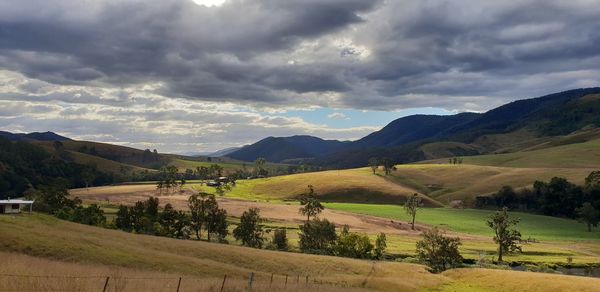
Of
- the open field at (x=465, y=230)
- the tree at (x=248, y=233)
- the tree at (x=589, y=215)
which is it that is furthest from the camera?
the tree at (x=589, y=215)

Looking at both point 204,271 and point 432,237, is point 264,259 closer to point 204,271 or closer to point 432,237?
point 204,271

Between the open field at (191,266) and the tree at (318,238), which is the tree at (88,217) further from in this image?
the tree at (318,238)

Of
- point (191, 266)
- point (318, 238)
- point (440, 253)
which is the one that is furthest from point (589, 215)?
point (191, 266)

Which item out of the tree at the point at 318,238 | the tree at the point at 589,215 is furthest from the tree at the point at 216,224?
the tree at the point at 589,215

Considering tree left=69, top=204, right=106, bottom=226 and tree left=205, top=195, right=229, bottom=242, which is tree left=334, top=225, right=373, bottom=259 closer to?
tree left=205, top=195, right=229, bottom=242

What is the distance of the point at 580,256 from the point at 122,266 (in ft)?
371

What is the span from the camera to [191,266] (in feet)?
184

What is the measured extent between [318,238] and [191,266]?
6369 cm

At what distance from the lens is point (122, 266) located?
52.0 meters

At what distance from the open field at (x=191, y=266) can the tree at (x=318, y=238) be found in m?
34.7

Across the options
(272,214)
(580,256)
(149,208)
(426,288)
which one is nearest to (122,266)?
(426,288)

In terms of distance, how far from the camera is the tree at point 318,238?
377 ft

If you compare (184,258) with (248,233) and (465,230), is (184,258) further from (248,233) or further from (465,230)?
Answer: (465,230)

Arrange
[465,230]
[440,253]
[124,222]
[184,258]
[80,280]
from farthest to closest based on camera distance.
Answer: [465,230] → [124,222] → [440,253] → [184,258] → [80,280]
